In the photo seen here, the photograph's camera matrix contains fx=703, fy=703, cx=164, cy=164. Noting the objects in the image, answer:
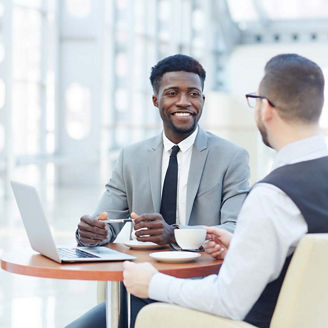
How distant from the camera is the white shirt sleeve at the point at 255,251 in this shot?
1.60 meters

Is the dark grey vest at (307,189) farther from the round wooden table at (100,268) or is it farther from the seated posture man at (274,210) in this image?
the round wooden table at (100,268)

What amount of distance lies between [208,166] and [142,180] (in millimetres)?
267

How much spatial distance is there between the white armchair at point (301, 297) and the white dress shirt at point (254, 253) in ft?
0.09

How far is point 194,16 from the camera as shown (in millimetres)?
20516

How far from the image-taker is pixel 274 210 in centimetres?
A: 162

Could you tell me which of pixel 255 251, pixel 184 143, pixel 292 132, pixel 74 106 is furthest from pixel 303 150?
pixel 74 106

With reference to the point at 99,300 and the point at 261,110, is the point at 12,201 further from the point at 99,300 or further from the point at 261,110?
the point at 261,110

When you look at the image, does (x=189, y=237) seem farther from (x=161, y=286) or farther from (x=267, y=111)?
(x=267, y=111)

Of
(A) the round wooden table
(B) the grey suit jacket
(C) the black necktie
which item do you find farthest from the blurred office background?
(A) the round wooden table

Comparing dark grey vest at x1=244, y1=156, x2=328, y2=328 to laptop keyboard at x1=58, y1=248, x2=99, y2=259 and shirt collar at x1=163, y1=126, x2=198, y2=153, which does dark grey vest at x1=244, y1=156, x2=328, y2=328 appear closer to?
laptop keyboard at x1=58, y1=248, x2=99, y2=259

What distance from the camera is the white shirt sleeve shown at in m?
1.60

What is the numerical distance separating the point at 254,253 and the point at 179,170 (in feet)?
3.86

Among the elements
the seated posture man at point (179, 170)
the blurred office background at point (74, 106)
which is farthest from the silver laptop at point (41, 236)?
the blurred office background at point (74, 106)

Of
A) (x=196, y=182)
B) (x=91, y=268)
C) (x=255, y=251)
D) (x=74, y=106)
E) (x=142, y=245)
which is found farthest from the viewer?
(x=74, y=106)
